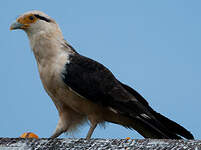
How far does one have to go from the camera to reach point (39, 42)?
5.06m

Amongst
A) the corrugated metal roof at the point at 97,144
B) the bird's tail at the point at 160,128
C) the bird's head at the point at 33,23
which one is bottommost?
the corrugated metal roof at the point at 97,144

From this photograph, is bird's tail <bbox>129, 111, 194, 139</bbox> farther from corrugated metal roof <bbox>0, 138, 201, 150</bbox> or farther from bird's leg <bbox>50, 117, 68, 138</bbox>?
corrugated metal roof <bbox>0, 138, 201, 150</bbox>

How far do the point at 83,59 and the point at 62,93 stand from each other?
2.01ft

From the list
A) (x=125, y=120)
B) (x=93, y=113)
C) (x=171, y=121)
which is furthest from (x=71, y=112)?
(x=171, y=121)

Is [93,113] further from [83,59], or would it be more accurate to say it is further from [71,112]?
[83,59]

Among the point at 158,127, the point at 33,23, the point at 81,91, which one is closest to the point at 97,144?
the point at 81,91

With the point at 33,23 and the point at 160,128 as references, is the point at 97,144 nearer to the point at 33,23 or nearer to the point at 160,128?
the point at 160,128

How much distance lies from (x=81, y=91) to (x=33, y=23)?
115 centimetres

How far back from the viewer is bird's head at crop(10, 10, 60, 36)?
5.21 metres

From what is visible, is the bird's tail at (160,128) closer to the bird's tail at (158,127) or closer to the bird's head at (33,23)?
the bird's tail at (158,127)

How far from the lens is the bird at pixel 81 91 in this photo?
480cm

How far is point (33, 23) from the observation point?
5.23m

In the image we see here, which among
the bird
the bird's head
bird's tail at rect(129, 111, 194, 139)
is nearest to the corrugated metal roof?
the bird

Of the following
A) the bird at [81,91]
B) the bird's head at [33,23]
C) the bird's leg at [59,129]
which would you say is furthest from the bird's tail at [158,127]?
the bird's head at [33,23]
